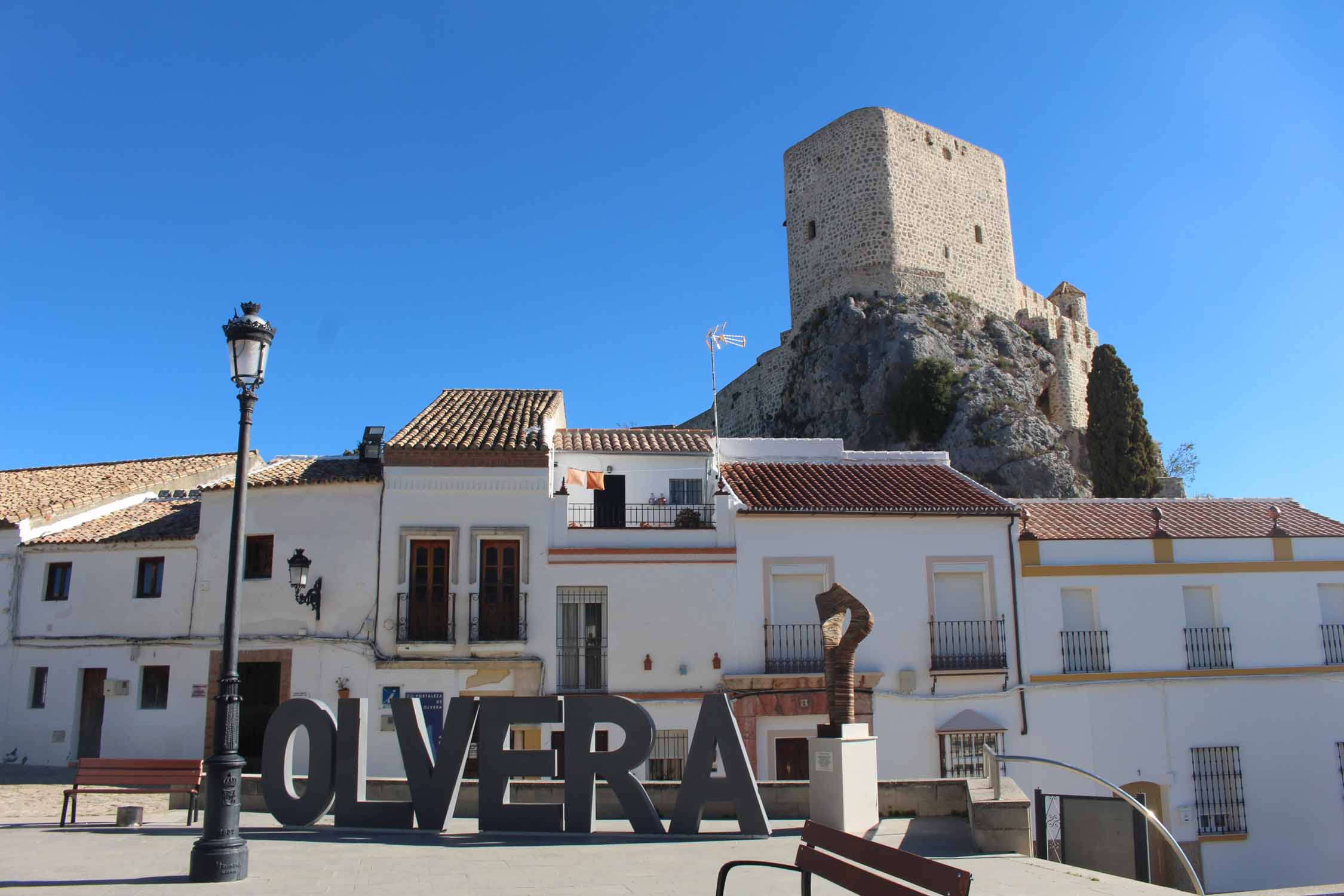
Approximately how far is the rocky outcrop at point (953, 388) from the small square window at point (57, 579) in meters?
32.3

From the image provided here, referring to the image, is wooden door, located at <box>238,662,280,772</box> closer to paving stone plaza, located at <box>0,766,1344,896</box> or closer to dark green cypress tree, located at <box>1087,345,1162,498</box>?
paving stone plaza, located at <box>0,766,1344,896</box>

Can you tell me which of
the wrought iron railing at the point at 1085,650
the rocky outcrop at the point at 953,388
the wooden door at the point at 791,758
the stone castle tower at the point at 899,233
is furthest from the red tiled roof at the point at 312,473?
the stone castle tower at the point at 899,233

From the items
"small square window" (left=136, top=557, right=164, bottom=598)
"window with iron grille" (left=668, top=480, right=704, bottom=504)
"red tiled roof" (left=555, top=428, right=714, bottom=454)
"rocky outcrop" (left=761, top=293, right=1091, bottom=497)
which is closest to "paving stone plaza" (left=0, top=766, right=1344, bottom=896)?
"small square window" (left=136, top=557, right=164, bottom=598)

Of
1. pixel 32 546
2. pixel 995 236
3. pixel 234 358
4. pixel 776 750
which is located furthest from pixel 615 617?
pixel 995 236

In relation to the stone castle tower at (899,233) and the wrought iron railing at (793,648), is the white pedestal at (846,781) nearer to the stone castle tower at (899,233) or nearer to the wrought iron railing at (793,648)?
the wrought iron railing at (793,648)

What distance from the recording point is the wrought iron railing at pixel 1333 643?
66.8 feet

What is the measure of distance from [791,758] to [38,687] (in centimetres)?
1451

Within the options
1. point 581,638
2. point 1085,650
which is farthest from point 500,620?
point 1085,650

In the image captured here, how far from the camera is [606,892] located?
334 inches

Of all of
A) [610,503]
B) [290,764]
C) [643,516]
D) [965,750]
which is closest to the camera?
[290,764]

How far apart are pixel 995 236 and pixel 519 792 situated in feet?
153

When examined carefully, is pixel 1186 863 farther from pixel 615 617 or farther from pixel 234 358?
pixel 234 358

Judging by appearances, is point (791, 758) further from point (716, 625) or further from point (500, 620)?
point (500, 620)

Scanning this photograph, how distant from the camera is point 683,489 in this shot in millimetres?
21172
